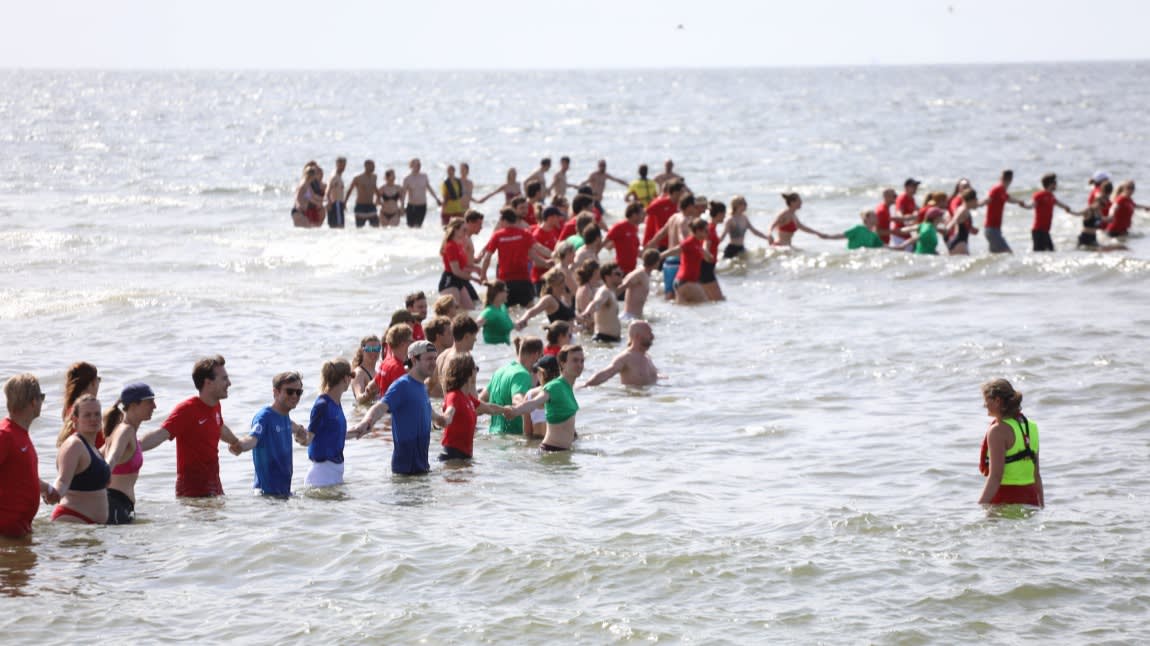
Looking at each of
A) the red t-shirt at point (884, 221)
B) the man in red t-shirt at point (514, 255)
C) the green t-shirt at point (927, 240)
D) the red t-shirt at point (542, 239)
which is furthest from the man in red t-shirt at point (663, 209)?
the green t-shirt at point (927, 240)

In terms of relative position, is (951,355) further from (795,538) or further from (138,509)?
(138,509)

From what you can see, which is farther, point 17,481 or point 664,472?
point 664,472

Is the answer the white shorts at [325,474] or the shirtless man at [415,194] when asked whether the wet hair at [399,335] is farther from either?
the shirtless man at [415,194]

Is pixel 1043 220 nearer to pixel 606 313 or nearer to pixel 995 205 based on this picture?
pixel 995 205

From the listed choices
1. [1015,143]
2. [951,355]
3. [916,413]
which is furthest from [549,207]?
[1015,143]

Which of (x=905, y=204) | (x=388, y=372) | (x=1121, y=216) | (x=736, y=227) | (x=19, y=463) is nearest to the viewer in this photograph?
(x=19, y=463)

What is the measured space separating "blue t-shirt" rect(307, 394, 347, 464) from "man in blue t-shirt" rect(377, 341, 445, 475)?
34 centimetres

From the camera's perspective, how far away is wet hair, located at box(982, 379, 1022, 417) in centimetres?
818

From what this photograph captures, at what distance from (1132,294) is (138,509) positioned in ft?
47.0

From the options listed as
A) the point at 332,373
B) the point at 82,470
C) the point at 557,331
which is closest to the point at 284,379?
the point at 332,373

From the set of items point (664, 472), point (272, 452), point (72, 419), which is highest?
point (72, 419)

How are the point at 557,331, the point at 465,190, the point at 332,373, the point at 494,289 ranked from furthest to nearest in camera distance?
the point at 465,190 → the point at 494,289 → the point at 557,331 → the point at 332,373

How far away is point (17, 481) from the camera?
774cm

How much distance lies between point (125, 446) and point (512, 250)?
8696 millimetres
